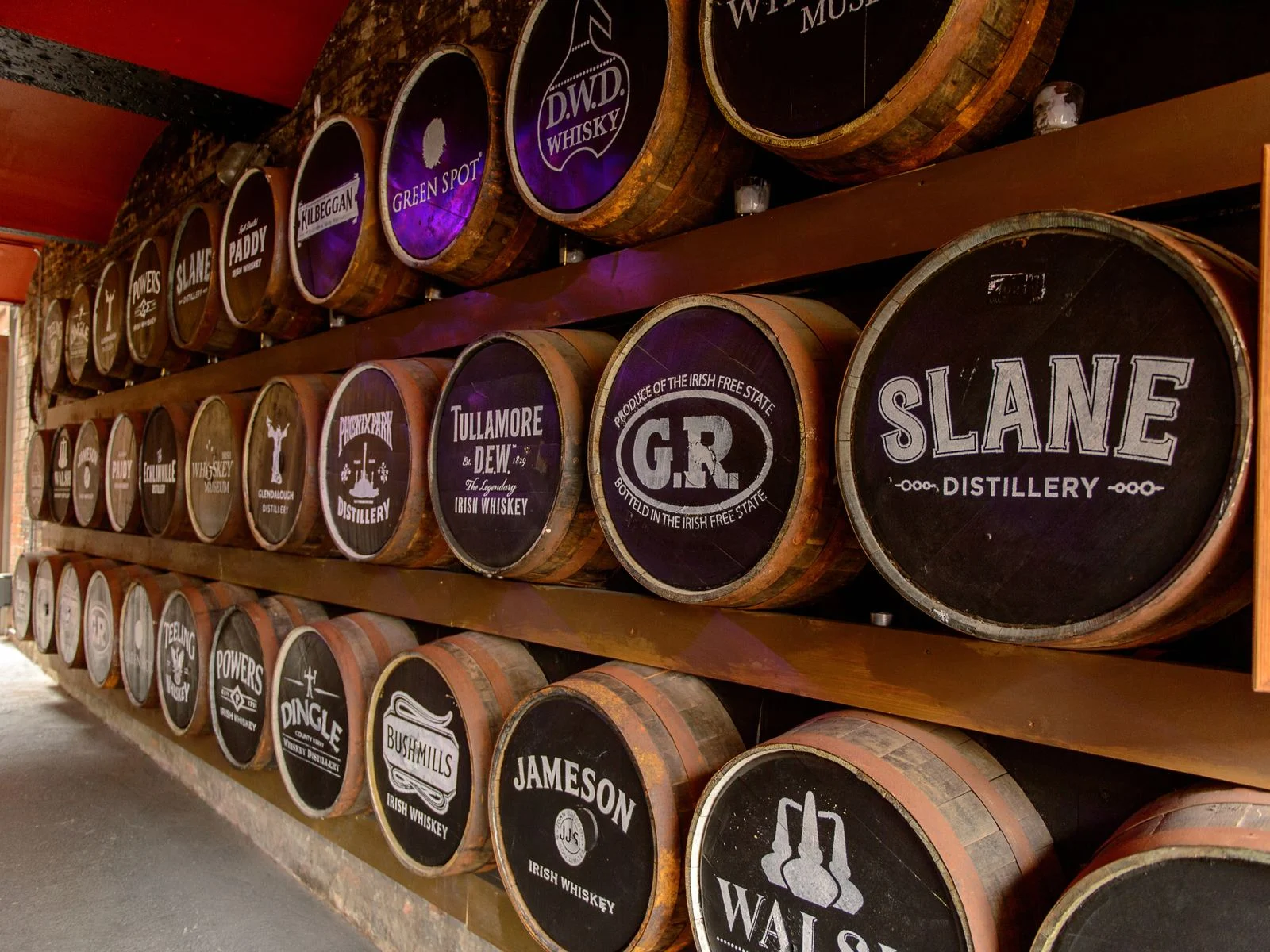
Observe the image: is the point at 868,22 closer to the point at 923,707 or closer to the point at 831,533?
the point at 831,533

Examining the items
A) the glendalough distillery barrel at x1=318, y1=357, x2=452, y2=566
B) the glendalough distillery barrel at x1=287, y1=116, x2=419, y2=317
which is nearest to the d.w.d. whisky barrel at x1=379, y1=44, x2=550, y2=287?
the glendalough distillery barrel at x1=287, y1=116, x2=419, y2=317

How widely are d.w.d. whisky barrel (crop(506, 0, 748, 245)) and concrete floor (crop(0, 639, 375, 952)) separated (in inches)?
102

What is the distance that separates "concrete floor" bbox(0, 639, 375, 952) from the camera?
2980 mm

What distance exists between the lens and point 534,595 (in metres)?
2.32

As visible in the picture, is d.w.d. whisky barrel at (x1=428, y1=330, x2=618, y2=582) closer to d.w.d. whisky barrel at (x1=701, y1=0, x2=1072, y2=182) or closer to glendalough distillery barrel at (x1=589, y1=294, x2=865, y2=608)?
glendalough distillery barrel at (x1=589, y1=294, x2=865, y2=608)

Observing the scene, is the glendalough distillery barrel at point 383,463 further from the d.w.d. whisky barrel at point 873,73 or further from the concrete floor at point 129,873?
the concrete floor at point 129,873

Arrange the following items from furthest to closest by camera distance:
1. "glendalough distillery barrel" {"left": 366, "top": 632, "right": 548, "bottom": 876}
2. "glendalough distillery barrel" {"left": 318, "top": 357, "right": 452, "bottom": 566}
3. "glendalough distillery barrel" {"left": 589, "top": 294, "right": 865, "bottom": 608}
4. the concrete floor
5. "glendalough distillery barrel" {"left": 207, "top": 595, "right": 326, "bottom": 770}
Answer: "glendalough distillery barrel" {"left": 207, "top": 595, "right": 326, "bottom": 770}
the concrete floor
"glendalough distillery barrel" {"left": 318, "top": 357, "right": 452, "bottom": 566}
"glendalough distillery barrel" {"left": 366, "top": 632, "right": 548, "bottom": 876}
"glendalough distillery barrel" {"left": 589, "top": 294, "right": 865, "bottom": 608}

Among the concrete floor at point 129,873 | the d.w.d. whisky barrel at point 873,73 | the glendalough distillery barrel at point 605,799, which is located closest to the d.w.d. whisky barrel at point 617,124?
the d.w.d. whisky barrel at point 873,73

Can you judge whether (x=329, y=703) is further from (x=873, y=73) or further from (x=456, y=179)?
(x=873, y=73)

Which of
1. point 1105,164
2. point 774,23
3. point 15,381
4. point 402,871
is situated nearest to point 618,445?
point 774,23

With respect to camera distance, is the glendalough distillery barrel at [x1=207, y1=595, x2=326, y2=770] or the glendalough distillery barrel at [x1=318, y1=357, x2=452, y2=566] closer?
the glendalough distillery barrel at [x1=318, y1=357, x2=452, y2=566]

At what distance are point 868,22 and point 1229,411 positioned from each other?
2.77ft

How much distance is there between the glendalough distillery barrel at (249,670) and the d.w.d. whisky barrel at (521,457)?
1.26 meters

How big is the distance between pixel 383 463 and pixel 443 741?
83 centimetres
